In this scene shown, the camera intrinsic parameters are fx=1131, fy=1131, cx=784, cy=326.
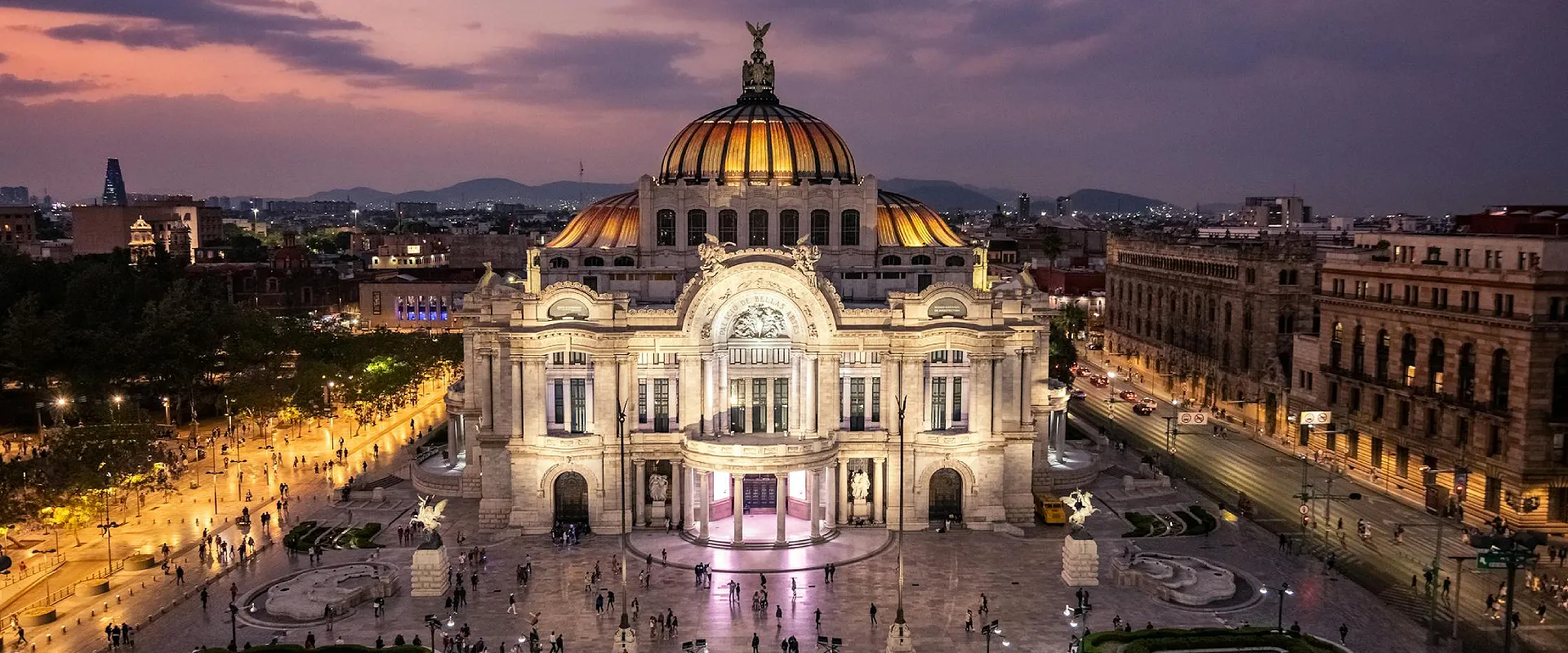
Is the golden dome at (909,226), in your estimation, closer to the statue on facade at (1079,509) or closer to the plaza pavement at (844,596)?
the plaza pavement at (844,596)

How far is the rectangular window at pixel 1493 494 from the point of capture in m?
67.6

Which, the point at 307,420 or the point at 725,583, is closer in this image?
the point at 725,583


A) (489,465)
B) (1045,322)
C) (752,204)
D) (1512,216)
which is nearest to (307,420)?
(489,465)

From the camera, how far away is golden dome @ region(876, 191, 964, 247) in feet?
266

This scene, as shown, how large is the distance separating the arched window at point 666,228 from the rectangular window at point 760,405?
14.7m

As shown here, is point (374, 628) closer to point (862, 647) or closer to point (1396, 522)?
point (862, 647)

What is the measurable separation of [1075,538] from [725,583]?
60.3 ft

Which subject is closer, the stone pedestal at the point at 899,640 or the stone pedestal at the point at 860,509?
the stone pedestal at the point at 899,640

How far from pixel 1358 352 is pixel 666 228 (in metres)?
51.4

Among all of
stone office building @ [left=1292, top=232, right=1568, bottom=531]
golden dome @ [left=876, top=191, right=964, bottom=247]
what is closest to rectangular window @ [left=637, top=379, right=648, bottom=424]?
golden dome @ [left=876, top=191, right=964, bottom=247]

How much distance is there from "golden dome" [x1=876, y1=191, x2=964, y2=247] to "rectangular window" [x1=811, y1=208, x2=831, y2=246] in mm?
4021

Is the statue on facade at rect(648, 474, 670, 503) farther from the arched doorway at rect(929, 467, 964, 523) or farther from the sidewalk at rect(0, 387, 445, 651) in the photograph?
the sidewalk at rect(0, 387, 445, 651)

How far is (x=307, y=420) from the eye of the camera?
354 feet

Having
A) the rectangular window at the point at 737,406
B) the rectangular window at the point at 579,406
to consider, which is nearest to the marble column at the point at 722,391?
the rectangular window at the point at 737,406
